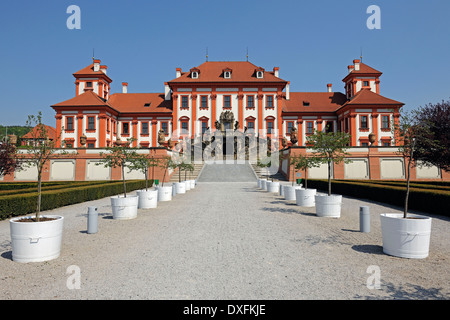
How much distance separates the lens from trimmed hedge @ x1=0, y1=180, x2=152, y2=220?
9852 millimetres

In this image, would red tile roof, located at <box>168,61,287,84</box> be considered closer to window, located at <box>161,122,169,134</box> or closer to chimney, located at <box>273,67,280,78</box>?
chimney, located at <box>273,67,280,78</box>

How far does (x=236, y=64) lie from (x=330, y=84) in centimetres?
1862

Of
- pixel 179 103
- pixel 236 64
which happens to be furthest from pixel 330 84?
pixel 179 103

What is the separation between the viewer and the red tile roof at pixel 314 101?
48019 millimetres

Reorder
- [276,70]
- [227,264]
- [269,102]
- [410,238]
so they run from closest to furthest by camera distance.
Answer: [227,264], [410,238], [269,102], [276,70]

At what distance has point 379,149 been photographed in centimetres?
Result: 2822

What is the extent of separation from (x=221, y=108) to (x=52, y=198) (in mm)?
35060

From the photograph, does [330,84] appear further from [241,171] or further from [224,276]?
[224,276]

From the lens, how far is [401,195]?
1253 cm

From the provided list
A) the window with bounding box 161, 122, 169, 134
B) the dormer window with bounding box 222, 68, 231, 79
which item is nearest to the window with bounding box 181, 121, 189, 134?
the window with bounding box 161, 122, 169, 134

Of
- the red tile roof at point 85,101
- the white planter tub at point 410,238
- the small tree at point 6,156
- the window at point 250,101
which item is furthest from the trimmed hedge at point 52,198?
the window at point 250,101

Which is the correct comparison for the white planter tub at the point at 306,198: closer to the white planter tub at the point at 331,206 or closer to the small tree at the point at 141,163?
the white planter tub at the point at 331,206

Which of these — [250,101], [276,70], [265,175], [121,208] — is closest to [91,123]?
[250,101]

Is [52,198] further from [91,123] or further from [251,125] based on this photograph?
[251,125]
